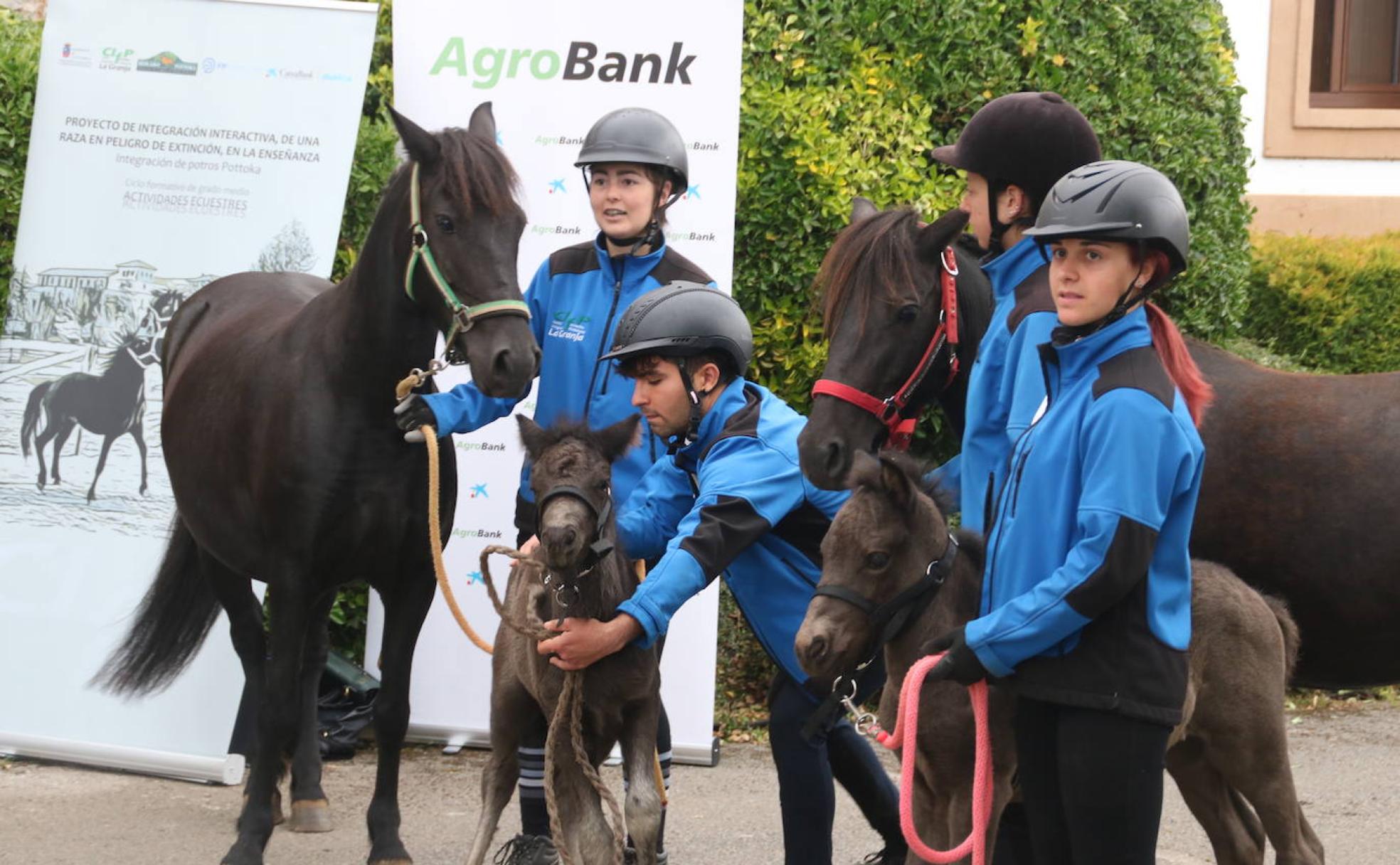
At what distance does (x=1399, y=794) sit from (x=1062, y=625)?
3.99 m

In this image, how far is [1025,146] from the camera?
12.8ft

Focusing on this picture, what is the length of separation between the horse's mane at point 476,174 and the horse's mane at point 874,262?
1.08m

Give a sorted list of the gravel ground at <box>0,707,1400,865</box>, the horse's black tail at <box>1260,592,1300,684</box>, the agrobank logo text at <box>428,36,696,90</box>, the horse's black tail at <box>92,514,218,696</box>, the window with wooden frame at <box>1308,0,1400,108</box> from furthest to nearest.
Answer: the window with wooden frame at <box>1308,0,1400,108</box>, the agrobank logo text at <box>428,36,696,90</box>, the horse's black tail at <box>92,514,218,696</box>, the gravel ground at <box>0,707,1400,865</box>, the horse's black tail at <box>1260,592,1300,684</box>

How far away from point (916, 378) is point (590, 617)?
41.1 inches

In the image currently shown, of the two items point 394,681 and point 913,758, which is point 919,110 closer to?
point 394,681

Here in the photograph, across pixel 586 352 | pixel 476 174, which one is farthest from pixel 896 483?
pixel 476 174

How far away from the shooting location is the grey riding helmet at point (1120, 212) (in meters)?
3.00

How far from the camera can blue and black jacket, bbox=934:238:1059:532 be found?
3.34m

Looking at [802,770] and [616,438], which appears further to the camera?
[802,770]

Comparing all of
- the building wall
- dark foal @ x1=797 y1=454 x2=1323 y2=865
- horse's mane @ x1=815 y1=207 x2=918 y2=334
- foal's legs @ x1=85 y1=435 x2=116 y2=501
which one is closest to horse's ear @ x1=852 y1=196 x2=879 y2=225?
horse's mane @ x1=815 y1=207 x2=918 y2=334

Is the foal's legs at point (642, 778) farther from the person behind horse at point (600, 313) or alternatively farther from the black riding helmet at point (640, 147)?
the black riding helmet at point (640, 147)

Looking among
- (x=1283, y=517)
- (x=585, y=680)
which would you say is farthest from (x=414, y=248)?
(x=1283, y=517)

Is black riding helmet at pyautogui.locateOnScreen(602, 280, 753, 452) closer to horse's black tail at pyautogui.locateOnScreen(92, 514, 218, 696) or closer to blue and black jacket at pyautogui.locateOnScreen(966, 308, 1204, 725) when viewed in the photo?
blue and black jacket at pyautogui.locateOnScreen(966, 308, 1204, 725)

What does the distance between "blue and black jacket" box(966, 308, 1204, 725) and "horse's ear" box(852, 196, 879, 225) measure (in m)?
1.18
